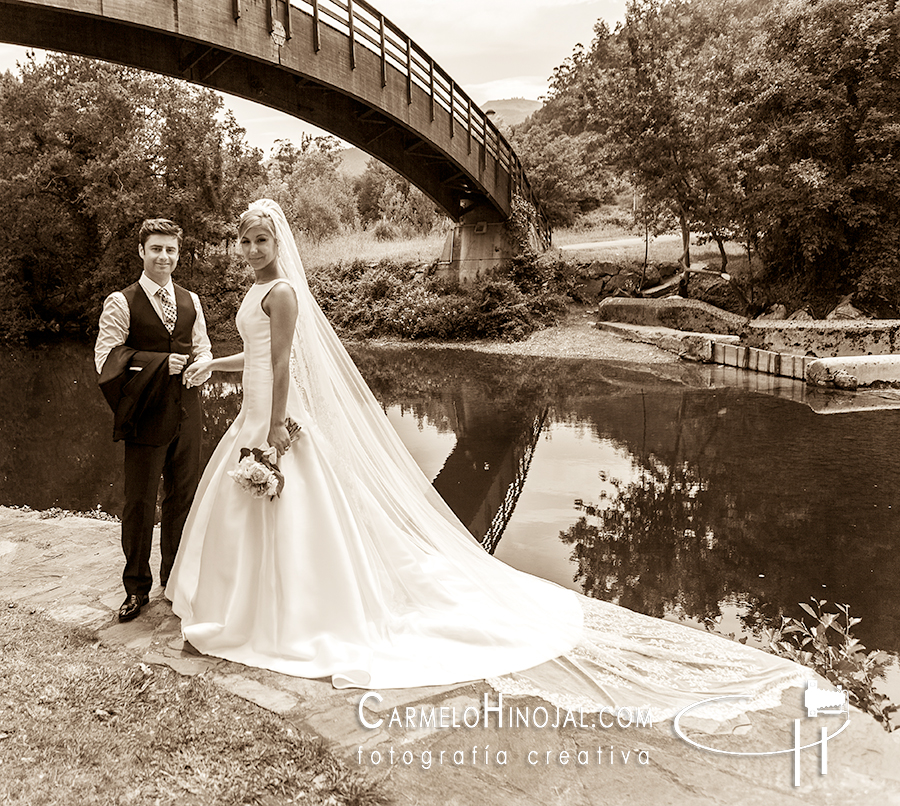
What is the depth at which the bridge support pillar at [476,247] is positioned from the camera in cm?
2458

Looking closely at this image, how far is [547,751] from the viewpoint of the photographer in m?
2.59

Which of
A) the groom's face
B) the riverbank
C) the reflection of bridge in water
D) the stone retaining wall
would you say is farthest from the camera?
the riverbank

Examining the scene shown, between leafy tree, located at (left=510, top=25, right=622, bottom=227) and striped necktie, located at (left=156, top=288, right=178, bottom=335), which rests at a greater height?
leafy tree, located at (left=510, top=25, right=622, bottom=227)

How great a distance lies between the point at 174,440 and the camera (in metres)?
4.10

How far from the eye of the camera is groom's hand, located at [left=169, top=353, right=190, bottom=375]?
12.6ft

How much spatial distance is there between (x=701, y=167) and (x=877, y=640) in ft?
56.4

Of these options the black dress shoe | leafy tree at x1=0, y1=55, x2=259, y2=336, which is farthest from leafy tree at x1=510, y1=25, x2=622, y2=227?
the black dress shoe

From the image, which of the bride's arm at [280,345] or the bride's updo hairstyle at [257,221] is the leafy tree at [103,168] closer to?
the bride's updo hairstyle at [257,221]

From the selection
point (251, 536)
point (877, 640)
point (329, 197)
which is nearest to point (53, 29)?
point (251, 536)

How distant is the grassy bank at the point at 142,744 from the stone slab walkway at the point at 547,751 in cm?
11

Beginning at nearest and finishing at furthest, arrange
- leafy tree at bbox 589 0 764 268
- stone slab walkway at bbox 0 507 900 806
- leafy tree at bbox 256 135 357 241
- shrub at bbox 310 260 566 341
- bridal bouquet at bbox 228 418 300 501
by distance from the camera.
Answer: stone slab walkway at bbox 0 507 900 806 < bridal bouquet at bbox 228 418 300 501 < leafy tree at bbox 589 0 764 268 < shrub at bbox 310 260 566 341 < leafy tree at bbox 256 135 357 241

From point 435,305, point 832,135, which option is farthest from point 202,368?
point 435,305

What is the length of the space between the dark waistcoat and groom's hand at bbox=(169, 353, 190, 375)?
0.05 metres

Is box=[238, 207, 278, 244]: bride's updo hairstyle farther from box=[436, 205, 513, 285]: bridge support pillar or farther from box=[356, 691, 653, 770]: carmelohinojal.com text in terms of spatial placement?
box=[436, 205, 513, 285]: bridge support pillar
